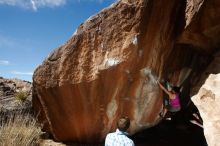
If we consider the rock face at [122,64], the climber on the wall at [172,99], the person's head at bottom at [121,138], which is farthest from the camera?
the climber on the wall at [172,99]

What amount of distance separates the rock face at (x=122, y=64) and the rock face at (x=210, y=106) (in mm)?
787

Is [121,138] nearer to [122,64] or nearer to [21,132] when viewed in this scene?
[122,64]

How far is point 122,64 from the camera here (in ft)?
24.7

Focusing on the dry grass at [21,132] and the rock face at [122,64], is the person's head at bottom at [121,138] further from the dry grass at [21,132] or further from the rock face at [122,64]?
the dry grass at [21,132]

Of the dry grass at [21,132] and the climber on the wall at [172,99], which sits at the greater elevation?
the climber on the wall at [172,99]

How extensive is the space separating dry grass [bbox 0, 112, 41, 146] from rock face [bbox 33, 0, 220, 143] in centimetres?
61

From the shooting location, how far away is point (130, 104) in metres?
8.04

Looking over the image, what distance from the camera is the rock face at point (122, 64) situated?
7.58 metres

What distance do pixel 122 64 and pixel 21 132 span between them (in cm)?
308

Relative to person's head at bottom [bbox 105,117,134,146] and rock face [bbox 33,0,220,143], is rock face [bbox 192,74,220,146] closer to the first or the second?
rock face [bbox 33,0,220,143]

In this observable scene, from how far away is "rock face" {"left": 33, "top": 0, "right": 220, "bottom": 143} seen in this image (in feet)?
24.9

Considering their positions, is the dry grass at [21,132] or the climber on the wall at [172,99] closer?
the climber on the wall at [172,99]

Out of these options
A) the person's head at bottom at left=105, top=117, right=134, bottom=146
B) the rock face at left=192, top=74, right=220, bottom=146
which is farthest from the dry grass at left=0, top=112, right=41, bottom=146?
the rock face at left=192, top=74, right=220, bottom=146

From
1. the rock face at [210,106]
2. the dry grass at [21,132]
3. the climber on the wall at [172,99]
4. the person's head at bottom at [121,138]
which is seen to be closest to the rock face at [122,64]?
the climber on the wall at [172,99]
